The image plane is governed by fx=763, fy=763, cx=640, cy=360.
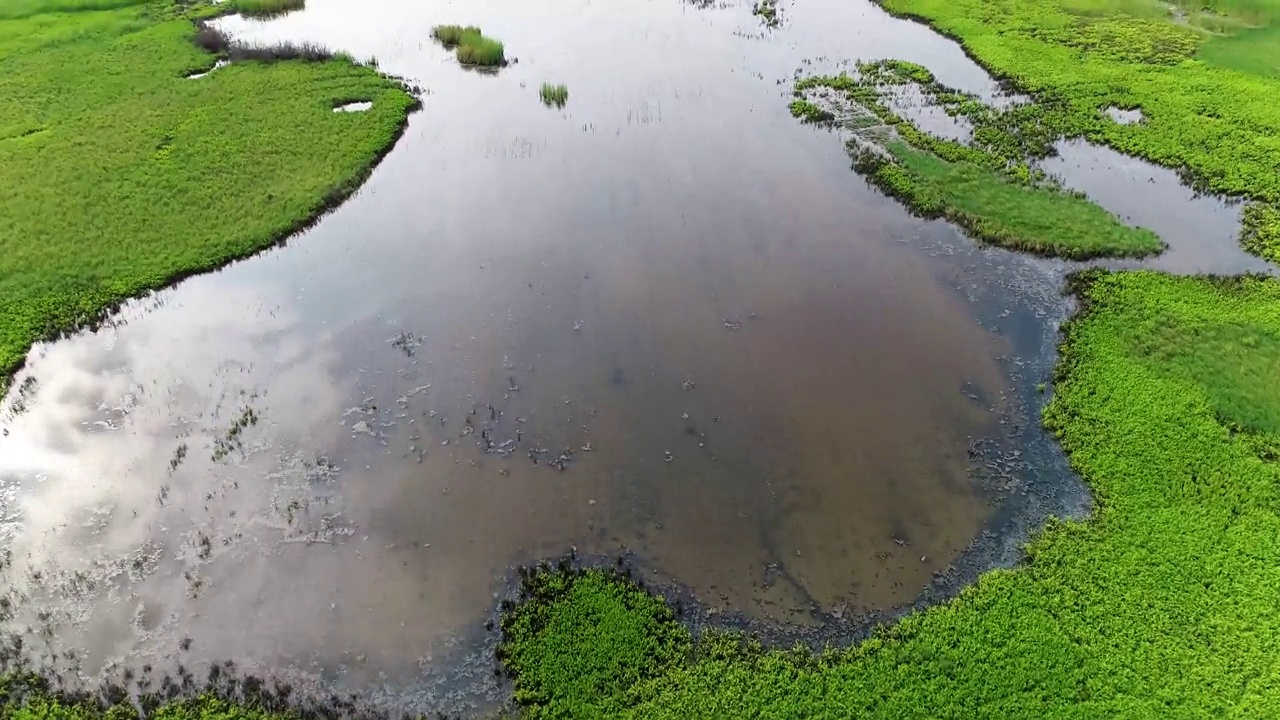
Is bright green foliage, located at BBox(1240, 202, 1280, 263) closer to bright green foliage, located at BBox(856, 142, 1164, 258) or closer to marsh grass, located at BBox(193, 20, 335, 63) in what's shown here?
bright green foliage, located at BBox(856, 142, 1164, 258)

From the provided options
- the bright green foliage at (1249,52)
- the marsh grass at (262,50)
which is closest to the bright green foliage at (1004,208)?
the bright green foliage at (1249,52)

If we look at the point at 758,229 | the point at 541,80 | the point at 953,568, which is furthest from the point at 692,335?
the point at 541,80

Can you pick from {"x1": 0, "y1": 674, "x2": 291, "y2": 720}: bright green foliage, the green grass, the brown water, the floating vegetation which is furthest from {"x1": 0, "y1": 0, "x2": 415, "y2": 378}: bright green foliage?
the green grass

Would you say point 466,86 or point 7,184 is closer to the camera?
point 7,184

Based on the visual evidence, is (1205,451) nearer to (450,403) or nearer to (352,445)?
(450,403)

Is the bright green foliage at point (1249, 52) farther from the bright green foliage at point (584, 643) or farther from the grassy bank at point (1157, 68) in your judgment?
the bright green foliage at point (584, 643)
